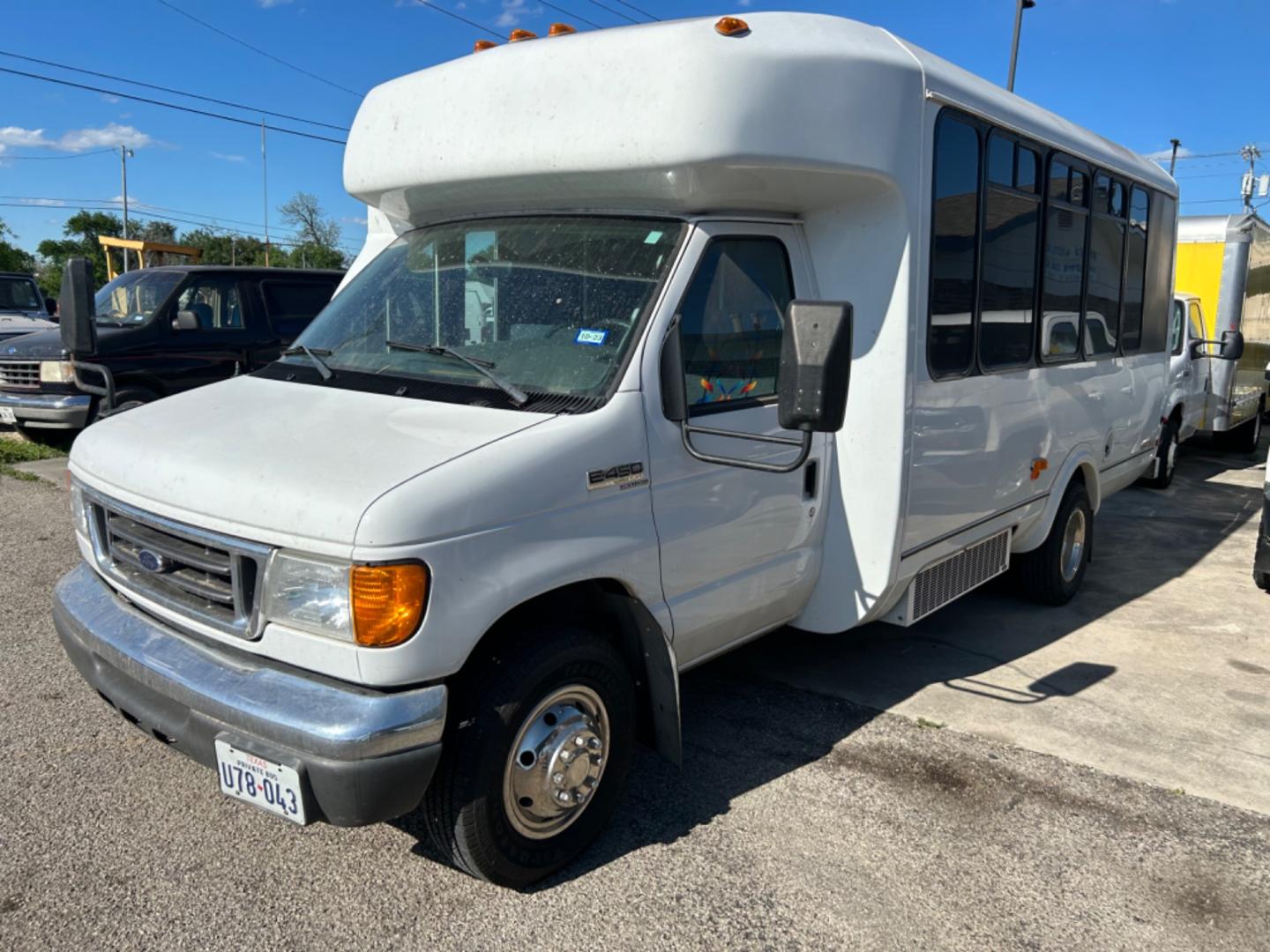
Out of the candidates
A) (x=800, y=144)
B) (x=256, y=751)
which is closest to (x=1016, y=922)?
(x=256, y=751)

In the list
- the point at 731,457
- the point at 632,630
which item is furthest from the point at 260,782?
the point at 731,457

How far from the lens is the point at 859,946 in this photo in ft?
9.85

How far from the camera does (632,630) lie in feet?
11.1

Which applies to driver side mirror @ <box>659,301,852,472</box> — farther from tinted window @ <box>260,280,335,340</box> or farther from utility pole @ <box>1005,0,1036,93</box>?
utility pole @ <box>1005,0,1036,93</box>

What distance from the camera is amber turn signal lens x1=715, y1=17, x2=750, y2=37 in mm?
3414

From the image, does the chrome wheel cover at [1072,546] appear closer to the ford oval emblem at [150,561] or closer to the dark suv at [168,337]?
the ford oval emblem at [150,561]

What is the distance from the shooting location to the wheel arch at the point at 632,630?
3188mm

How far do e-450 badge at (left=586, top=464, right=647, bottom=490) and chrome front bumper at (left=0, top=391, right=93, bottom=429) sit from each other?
8.78 m

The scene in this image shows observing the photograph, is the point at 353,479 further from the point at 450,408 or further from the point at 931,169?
the point at 931,169

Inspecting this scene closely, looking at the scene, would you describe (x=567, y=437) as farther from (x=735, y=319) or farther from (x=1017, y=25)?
(x=1017, y=25)

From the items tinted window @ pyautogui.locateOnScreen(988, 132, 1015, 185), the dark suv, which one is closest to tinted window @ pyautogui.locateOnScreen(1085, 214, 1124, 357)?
tinted window @ pyautogui.locateOnScreen(988, 132, 1015, 185)

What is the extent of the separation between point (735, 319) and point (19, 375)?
947cm

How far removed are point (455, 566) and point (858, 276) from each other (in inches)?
86.9

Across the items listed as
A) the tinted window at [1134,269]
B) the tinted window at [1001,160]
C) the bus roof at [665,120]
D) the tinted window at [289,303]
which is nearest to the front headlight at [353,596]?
the bus roof at [665,120]
